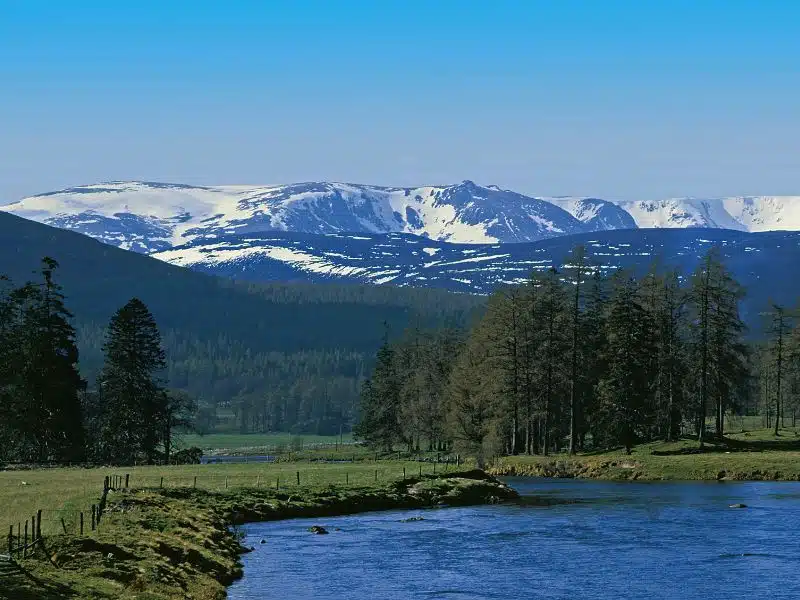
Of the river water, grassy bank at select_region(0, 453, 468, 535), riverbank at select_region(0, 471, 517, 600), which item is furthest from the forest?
the river water

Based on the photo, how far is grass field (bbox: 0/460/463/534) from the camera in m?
57.8

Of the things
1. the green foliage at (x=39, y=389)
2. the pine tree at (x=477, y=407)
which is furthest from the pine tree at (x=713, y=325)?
the green foliage at (x=39, y=389)

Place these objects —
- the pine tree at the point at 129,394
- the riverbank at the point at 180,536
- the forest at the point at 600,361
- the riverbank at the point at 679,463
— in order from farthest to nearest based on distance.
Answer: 1. the forest at the point at 600,361
2. the pine tree at the point at 129,394
3. the riverbank at the point at 679,463
4. the riverbank at the point at 180,536

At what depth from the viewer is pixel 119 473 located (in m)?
88.8

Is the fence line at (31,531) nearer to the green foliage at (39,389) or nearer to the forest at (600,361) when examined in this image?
the green foliage at (39,389)

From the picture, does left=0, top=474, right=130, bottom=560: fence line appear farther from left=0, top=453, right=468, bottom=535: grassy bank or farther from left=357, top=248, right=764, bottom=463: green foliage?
left=357, top=248, right=764, bottom=463: green foliage

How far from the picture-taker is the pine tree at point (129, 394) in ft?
383

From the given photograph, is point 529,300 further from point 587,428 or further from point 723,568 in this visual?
point 723,568

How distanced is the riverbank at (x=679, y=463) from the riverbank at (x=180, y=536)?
21.5m

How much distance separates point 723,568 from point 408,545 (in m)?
15.5

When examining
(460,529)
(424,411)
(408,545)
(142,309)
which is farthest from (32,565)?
(424,411)

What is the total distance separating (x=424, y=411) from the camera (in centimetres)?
15550

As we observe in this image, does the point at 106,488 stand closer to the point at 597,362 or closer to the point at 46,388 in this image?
the point at 46,388

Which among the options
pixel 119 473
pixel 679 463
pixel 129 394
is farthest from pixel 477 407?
pixel 119 473
